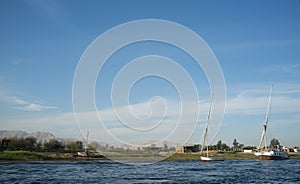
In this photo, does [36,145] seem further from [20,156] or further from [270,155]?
[270,155]

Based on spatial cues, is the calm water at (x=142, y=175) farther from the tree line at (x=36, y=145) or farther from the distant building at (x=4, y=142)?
the tree line at (x=36, y=145)

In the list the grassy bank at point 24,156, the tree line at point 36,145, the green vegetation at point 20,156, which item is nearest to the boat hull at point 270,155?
the grassy bank at point 24,156

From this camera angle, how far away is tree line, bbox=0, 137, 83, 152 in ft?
274

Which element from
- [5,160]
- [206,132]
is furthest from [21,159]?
[206,132]

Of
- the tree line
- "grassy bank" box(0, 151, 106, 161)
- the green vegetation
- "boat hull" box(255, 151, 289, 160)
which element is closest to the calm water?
the green vegetation

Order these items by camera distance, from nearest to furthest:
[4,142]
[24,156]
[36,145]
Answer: [24,156] < [4,142] < [36,145]

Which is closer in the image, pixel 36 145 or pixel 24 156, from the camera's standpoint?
pixel 24 156

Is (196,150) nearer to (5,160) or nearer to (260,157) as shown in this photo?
(260,157)

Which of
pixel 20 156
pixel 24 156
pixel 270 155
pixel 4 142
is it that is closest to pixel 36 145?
pixel 4 142

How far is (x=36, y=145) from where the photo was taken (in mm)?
92125

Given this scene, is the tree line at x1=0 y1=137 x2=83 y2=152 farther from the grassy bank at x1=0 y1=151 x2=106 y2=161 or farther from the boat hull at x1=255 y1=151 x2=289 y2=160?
the boat hull at x1=255 y1=151 x2=289 y2=160

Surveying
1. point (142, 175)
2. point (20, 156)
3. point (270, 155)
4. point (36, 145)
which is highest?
point (36, 145)

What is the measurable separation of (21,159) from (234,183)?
4955cm

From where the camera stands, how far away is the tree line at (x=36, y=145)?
83.4 metres
